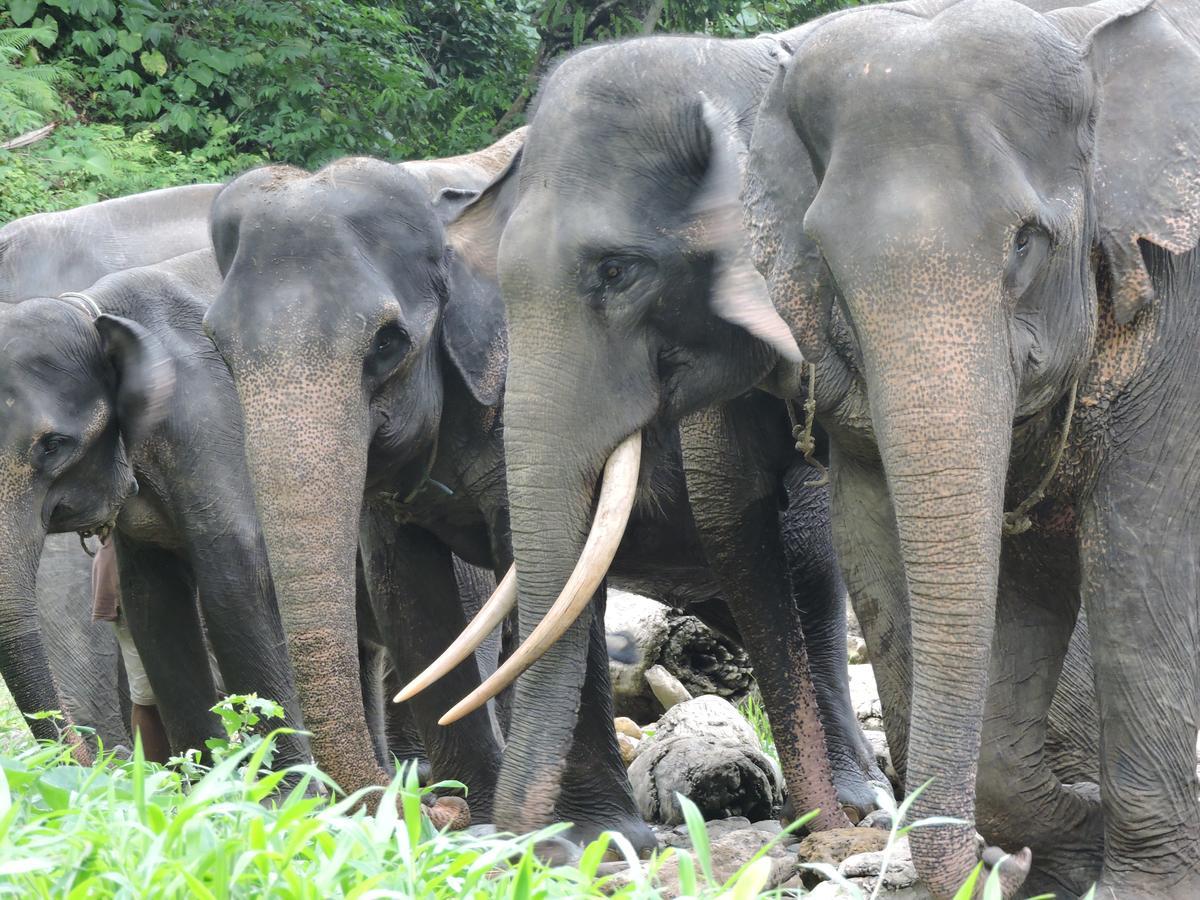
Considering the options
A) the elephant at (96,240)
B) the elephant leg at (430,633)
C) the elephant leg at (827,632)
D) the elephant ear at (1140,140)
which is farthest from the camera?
the elephant at (96,240)

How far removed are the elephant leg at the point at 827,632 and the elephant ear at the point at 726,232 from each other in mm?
1023

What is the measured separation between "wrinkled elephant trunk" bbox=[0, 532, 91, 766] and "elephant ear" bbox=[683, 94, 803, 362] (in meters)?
2.02

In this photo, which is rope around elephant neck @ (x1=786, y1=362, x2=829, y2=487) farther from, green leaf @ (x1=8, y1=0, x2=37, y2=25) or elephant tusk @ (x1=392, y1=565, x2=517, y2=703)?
green leaf @ (x1=8, y1=0, x2=37, y2=25)

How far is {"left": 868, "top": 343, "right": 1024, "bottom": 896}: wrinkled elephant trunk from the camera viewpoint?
3148mm

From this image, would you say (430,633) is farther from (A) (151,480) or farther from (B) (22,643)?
(B) (22,643)

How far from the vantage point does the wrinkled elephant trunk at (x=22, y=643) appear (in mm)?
5020

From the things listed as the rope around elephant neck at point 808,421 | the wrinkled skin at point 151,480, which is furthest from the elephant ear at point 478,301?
the rope around elephant neck at point 808,421

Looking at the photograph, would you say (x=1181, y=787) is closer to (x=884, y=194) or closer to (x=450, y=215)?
(x=884, y=194)

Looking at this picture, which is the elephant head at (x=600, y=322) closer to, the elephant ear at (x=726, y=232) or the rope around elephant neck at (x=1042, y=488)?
the elephant ear at (x=726, y=232)

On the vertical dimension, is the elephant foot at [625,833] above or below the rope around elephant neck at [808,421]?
below

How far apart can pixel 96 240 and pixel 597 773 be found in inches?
124

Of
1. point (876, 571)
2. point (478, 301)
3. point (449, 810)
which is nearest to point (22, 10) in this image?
point (478, 301)

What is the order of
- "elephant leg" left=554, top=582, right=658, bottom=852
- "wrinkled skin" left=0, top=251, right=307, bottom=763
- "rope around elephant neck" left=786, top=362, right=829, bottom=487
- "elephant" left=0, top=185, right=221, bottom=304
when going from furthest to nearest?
"elephant" left=0, top=185, right=221, bottom=304 → "wrinkled skin" left=0, top=251, right=307, bottom=763 → "elephant leg" left=554, top=582, right=658, bottom=852 → "rope around elephant neck" left=786, top=362, right=829, bottom=487

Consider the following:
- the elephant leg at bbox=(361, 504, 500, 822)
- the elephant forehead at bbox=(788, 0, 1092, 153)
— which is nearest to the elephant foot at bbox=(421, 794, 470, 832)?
the elephant leg at bbox=(361, 504, 500, 822)
